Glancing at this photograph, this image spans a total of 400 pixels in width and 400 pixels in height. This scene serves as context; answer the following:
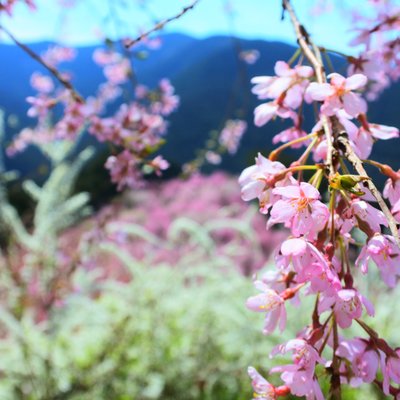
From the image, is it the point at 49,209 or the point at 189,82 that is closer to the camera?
the point at 49,209

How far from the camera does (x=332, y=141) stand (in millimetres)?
362

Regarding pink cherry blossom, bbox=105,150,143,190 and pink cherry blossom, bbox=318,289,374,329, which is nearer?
pink cherry blossom, bbox=318,289,374,329

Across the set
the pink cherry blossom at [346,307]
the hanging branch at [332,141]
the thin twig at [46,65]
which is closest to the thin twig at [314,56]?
the hanging branch at [332,141]

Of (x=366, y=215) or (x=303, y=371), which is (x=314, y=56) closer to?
(x=366, y=215)

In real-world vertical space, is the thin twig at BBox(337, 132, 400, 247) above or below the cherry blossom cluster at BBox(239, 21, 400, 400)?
above

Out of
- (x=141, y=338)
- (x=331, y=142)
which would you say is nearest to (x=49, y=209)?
(x=141, y=338)

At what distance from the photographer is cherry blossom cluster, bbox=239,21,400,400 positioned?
337 millimetres

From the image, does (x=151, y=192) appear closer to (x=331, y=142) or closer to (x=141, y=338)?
(x=141, y=338)

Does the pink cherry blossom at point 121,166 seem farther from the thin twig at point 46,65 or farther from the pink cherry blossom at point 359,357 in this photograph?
the pink cherry blossom at point 359,357

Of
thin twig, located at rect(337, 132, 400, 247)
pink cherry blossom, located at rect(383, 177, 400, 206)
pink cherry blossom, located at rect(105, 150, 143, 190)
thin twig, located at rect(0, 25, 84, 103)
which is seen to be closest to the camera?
thin twig, located at rect(337, 132, 400, 247)

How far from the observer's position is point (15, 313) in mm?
1852

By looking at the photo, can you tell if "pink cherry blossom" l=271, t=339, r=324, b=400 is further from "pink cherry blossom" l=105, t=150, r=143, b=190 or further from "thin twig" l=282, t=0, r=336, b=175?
"pink cherry blossom" l=105, t=150, r=143, b=190

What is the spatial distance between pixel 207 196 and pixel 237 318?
4.25m

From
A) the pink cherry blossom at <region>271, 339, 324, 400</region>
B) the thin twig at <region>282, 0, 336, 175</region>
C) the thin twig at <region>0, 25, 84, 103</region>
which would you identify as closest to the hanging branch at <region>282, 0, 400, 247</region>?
the thin twig at <region>282, 0, 336, 175</region>
